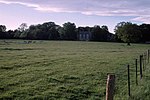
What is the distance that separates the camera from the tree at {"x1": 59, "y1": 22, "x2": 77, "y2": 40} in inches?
6629

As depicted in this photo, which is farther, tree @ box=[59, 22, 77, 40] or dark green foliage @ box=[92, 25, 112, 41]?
tree @ box=[59, 22, 77, 40]

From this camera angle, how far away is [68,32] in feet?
559

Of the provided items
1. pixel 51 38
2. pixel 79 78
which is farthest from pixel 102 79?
pixel 51 38

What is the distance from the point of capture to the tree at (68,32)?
552ft

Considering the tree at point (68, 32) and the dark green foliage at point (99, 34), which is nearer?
the dark green foliage at point (99, 34)

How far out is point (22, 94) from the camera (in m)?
12.1

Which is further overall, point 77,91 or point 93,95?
point 77,91

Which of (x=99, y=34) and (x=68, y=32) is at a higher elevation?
(x=68, y=32)

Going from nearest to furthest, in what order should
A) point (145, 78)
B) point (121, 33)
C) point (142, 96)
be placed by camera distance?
1. point (142, 96)
2. point (145, 78)
3. point (121, 33)

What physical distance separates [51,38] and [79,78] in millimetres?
148250

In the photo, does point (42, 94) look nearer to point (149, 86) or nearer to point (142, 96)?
point (142, 96)

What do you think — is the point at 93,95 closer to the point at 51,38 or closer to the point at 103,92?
the point at 103,92

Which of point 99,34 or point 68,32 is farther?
point 68,32

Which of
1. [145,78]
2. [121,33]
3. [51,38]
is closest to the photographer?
[145,78]
